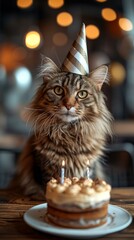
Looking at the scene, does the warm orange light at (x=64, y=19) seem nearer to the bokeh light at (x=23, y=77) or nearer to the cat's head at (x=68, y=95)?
the bokeh light at (x=23, y=77)

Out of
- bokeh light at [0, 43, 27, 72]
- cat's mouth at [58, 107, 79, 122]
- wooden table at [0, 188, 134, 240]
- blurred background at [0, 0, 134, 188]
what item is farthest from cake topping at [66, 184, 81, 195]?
bokeh light at [0, 43, 27, 72]

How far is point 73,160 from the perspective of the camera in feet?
4.47

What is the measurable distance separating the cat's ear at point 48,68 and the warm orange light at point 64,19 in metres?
2.56

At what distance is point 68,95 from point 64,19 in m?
2.77

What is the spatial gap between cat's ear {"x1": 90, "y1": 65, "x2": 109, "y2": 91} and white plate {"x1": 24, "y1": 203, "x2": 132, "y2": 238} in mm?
490

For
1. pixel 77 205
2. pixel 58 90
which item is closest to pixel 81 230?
pixel 77 205

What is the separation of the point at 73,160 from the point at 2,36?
2.84 m

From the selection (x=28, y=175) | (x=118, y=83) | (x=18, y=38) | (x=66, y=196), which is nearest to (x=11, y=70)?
(x=18, y=38)

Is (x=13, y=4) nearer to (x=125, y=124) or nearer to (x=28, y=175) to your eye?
(x=125, y=124)

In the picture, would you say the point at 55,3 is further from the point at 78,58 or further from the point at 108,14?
the point at 78,58

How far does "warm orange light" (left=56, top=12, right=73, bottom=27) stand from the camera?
3.81 metres

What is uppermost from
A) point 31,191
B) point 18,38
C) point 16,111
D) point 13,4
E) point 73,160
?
point 13,4

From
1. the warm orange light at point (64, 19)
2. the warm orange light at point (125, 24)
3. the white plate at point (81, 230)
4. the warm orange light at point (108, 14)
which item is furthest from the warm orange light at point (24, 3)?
the white plate at point (81, 230)

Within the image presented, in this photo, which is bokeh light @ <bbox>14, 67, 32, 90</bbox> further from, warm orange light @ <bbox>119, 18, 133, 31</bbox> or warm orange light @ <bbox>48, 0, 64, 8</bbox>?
warm orange light @ <bbox>119, 18, 133, 31</bbox>
